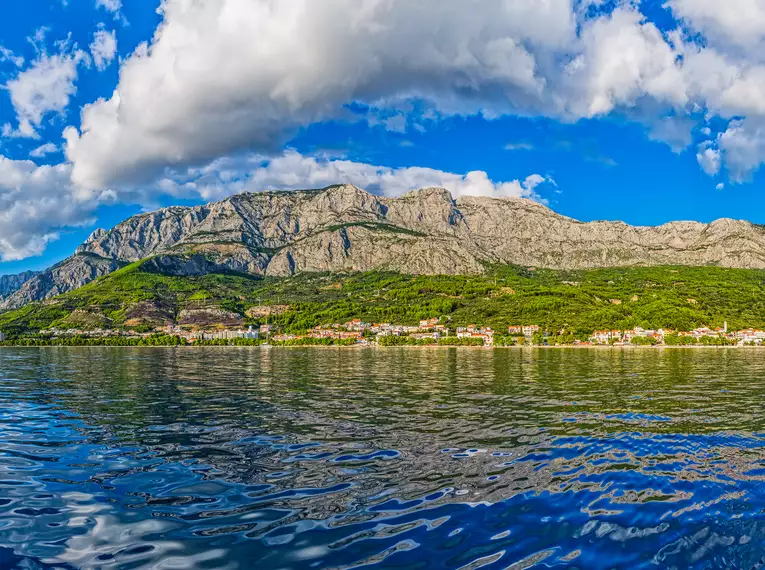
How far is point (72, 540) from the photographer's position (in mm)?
9758

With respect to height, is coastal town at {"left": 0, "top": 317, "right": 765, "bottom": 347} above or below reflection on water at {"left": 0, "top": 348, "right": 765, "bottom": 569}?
below

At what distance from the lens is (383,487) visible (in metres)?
13.0

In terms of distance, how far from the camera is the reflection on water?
30.5 ft

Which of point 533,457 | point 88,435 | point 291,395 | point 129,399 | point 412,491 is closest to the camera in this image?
point 412,491

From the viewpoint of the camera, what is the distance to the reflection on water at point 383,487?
9.30 meters

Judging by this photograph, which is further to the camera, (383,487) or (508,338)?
(508,338)

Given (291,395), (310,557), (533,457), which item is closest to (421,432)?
(533,457)

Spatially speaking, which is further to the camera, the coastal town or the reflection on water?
the coastal town

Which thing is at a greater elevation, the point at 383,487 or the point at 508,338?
the point at 383,487

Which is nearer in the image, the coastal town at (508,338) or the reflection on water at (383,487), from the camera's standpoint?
the reflection on water at (383,487)

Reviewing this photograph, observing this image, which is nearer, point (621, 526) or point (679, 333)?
point (621, 526)

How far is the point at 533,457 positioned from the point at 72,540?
517 inches

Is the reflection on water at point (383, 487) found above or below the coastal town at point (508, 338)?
above

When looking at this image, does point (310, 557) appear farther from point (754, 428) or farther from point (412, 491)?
point (754, 428)
